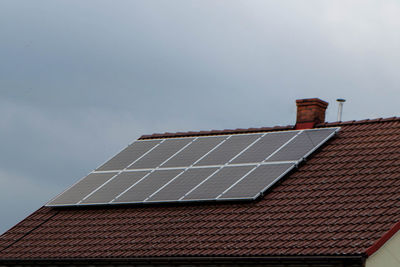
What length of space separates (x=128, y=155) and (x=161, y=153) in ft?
3.88

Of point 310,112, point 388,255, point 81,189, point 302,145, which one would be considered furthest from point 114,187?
point 388,255

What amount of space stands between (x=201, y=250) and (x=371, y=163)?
394cm

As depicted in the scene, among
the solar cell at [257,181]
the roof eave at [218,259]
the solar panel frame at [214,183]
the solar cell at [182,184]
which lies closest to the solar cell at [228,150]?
the solar cell at [182,184]

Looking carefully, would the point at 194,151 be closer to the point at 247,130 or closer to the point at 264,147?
the point at 247,130

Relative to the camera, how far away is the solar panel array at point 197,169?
62.2 ft

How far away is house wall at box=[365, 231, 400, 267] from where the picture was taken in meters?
14.8

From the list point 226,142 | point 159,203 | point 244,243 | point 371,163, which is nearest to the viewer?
point 244,243

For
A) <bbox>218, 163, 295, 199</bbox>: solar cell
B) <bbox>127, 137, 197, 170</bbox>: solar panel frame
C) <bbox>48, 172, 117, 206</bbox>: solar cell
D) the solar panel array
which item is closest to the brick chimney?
the solar panel array

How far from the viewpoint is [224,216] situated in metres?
18.2

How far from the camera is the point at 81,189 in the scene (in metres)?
22.0

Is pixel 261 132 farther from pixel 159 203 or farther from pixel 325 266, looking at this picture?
pixel 325 266

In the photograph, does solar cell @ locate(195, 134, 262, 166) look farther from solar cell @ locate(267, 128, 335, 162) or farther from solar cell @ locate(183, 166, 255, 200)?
solar cell @ locate(267, 128, 335, 162)

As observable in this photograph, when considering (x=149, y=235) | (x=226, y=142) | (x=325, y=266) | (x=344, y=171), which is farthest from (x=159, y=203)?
(x=325, y=266)

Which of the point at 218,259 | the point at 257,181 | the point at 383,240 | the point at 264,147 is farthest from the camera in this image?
the point at 264,147
